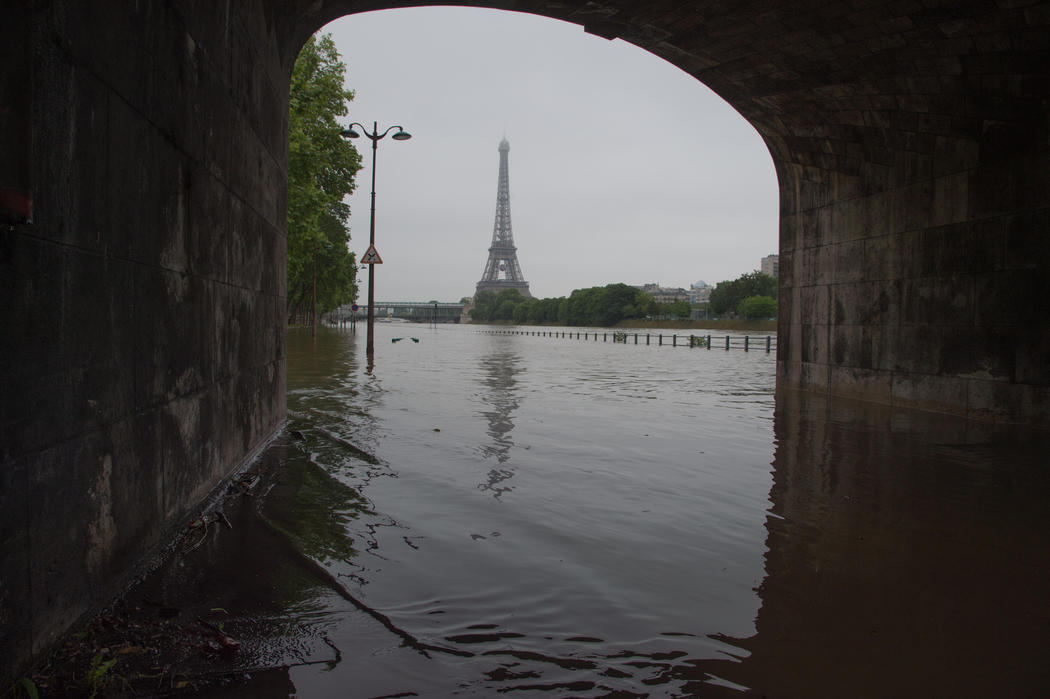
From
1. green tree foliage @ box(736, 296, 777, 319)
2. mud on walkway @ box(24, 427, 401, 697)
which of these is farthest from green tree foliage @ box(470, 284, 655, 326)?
mud on walkway @ box(24, 427, 401, 697)

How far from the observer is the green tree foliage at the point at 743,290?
124 metres

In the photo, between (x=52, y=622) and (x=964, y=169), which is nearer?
(x=52, y=622)

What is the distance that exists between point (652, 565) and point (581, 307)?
141 meters

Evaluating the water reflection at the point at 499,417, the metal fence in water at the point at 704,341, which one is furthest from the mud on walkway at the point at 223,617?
the metal fence in water at the point at 704,341

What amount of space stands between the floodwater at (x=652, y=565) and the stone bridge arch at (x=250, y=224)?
107 cm

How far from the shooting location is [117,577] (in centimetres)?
374

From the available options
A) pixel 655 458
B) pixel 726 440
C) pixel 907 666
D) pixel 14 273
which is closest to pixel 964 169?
pixel 726 440

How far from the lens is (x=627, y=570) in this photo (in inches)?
177

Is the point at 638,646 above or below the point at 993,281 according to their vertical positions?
below

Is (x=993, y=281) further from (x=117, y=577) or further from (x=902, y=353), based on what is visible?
(x=117, y=577)

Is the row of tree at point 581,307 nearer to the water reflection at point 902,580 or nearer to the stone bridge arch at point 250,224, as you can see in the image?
the stone bridge arch at point 250,224

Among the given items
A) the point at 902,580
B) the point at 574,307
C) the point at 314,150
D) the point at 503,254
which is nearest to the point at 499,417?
the point at 902,580

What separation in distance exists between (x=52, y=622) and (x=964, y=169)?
14.4m

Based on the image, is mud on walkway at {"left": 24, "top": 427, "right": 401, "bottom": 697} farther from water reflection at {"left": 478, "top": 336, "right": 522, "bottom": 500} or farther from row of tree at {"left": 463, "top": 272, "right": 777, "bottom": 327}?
row of tree at {"left": 463, "top": 272, "right": 777, "bottom": 327}
